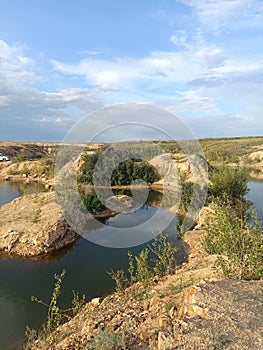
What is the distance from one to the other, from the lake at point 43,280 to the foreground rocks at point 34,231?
1.41 ft

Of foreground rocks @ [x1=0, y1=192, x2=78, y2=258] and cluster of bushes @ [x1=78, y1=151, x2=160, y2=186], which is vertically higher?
cluster of bushes @ [x1=78, y1=151, x2=160, y2=186]

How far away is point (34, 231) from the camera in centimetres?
1105

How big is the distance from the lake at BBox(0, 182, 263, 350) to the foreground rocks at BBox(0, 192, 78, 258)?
17.0 inches

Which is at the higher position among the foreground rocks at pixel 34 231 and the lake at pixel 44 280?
the foreground rocks at pixel 34 231

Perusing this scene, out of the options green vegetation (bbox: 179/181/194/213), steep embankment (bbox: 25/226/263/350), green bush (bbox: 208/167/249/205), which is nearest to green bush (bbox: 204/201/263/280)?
steep embankment (bbox: 25/226/263/350)

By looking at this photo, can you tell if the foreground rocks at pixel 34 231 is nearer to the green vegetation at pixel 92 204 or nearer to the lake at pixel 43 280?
the lake at pixel 43 280

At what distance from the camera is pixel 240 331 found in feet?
12.3

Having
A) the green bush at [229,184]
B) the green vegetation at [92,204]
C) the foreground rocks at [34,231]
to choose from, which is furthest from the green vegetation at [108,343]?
the green bush at [229,184]

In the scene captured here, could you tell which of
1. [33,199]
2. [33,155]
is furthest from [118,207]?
[33,155]

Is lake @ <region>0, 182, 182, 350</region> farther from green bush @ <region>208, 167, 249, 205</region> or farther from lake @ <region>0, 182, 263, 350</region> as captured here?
green bush @ <region>208, 167, 249, 205</region>

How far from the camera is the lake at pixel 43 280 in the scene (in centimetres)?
690

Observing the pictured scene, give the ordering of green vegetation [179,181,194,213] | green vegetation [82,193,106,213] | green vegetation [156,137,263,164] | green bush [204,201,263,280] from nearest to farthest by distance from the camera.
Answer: green bush [204,201,263,280], green vegetation [82,193,106,213], green vegetation [179,181,194,213], green vegetation [156,137,263,164]

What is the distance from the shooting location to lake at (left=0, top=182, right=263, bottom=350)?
22.6 ft

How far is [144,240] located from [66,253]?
294cm
